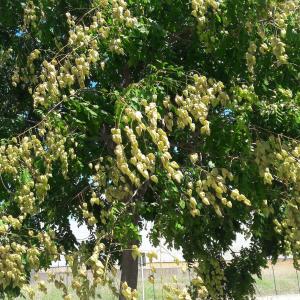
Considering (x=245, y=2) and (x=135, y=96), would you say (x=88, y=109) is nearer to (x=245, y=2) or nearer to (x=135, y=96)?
(x=135, y=96)

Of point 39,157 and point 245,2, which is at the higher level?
point 245,2

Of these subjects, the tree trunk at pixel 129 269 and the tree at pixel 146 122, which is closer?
the tree at pixel 146 122

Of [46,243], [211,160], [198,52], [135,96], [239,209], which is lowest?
[46,243]

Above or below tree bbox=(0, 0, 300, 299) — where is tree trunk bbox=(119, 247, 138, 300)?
below

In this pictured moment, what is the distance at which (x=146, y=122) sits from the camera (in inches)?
139

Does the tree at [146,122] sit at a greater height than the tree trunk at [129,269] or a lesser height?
greater

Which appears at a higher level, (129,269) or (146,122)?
(146,122)

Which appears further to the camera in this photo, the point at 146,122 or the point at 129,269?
the point at 129,269

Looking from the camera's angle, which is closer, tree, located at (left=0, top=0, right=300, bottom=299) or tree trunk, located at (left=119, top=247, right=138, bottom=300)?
tree, located at (left=0, top=0, right=300, bottom=299)

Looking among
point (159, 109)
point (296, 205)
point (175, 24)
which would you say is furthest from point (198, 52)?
point (296, 205)

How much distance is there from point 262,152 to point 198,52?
4.86 feet

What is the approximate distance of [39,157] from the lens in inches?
164

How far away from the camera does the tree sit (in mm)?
3574

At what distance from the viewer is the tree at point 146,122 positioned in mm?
3574
